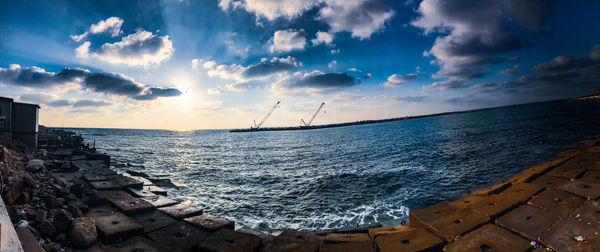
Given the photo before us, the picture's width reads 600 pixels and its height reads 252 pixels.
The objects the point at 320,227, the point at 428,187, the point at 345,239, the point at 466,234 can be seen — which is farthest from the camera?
the point at 428,187

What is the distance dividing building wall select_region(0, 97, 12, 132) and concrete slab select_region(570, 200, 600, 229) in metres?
25.3

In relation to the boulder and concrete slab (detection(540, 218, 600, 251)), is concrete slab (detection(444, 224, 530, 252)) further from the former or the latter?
the boulder

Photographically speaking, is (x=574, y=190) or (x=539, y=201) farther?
(x=574, y=190)

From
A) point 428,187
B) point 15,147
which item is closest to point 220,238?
point 428,187

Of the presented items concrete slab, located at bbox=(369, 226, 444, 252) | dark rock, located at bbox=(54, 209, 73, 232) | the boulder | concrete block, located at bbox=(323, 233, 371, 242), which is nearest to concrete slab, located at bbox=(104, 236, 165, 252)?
dark rock, located at bbox=(54, 209, 73, 232)

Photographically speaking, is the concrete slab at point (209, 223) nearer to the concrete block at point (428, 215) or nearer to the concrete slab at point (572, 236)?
the concrete block at point (428, 215)

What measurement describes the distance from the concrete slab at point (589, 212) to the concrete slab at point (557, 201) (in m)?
0.15

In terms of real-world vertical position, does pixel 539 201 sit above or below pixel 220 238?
above

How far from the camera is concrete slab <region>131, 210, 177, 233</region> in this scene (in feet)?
17.9

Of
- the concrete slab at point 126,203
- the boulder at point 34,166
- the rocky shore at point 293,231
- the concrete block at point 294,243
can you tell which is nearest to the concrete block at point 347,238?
the rocky shore at point 293,231

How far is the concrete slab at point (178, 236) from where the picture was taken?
4660mm

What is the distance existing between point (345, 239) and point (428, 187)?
31.9 ft

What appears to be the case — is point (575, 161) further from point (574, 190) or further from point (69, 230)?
point (69, 230)

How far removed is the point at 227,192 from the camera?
12891 millimetres
